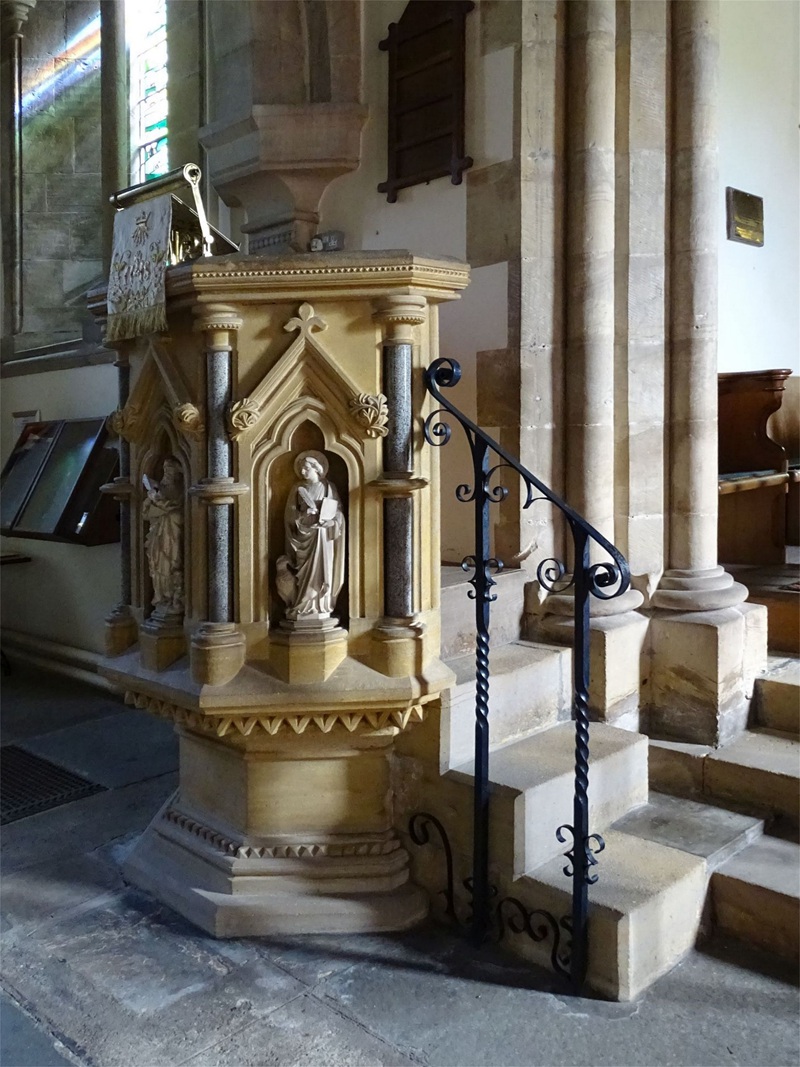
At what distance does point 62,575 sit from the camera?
16.6 feet

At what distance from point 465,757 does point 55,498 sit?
3.01 m

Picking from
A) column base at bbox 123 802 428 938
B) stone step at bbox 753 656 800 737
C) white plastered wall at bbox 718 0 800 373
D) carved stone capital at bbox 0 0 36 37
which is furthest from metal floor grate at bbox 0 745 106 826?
carved stone capital at bbox 0 0 36 37

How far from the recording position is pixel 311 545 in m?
2.21

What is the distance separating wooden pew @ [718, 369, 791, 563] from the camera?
3932 mm

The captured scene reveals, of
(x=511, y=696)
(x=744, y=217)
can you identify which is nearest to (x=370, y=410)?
(x=511, y=696)

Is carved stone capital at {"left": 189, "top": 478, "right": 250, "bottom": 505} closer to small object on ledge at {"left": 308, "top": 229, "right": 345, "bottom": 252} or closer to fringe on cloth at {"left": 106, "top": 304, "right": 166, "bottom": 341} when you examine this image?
fringe on cloth at {"left": 106, "top": 304, "right": 166, "bottom": 341}

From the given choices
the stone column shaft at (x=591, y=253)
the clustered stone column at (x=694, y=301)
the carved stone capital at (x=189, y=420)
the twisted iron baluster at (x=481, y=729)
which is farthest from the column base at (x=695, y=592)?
the carved stone capital at (x=189, y=420)

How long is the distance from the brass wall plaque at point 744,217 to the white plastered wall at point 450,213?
142 cm

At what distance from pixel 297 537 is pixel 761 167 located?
3.16m

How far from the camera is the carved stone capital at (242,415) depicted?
218 cm

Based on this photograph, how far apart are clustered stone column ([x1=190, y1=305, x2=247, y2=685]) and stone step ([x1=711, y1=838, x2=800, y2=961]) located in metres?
1.28

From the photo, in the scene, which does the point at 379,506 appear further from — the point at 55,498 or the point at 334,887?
the point at 55,498

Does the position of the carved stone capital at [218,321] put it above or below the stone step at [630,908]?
above

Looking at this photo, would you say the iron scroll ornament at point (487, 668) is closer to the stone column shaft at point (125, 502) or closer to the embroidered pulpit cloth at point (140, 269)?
the embroidered pulpit cloth at point (140, 269)
